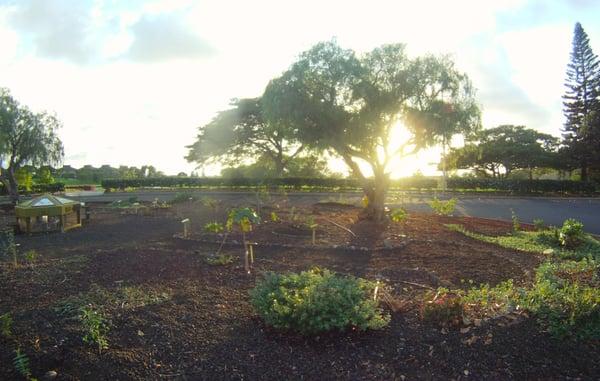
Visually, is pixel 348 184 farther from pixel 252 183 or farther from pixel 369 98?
pixel 369 98

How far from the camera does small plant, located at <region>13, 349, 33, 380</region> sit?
319 cm

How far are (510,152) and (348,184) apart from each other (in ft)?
61.7

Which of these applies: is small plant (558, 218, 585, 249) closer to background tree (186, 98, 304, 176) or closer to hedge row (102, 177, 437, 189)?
hedge row (102, 177, 437, 189)

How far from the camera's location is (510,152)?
127 ft

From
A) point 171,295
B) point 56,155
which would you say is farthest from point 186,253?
point 56,155

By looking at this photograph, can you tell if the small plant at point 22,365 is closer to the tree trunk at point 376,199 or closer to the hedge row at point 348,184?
the tree trunk at point 376,199

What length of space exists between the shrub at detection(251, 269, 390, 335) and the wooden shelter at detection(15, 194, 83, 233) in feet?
30.4

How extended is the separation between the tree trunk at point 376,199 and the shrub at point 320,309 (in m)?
9.70

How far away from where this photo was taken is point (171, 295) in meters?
5.21

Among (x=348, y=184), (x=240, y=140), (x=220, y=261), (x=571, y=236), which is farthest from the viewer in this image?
(x=240, y=140)

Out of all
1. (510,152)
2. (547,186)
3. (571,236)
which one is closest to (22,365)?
(571,236)

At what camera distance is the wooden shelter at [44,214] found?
11.0 metres

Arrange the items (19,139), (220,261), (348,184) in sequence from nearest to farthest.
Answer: (220,261) < (19,139) < (348,184)

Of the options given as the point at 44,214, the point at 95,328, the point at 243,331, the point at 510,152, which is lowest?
the point at 243,331
